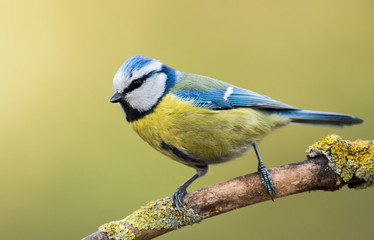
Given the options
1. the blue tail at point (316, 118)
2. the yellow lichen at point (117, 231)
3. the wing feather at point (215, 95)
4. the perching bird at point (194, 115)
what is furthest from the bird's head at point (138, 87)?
the blue tail at point (316, 118)

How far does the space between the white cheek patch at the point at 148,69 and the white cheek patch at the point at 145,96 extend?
1.9 inches

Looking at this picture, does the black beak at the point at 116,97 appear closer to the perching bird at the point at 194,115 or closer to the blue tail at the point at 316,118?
the perching bird at the point at 194,115

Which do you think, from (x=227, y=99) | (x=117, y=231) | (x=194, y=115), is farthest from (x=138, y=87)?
(x=117, y=231)

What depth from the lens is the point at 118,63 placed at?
3.34 metres

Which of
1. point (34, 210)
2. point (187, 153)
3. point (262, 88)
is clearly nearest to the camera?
point (187, 153)

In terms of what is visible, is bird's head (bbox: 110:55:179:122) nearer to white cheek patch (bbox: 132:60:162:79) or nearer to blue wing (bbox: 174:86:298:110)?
white cheek patch (bbox: 132:60:162:79)

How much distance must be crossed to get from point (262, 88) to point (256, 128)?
115 centimetres

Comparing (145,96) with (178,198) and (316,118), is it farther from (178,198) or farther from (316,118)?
(316,118)

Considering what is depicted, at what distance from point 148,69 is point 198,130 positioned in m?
0.45

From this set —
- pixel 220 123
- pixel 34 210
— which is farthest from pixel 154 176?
pixel 220 123

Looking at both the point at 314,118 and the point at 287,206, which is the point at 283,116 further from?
the point at 287,206

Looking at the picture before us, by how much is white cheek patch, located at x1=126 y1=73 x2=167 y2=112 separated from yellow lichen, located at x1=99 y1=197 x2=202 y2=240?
0.50 meters

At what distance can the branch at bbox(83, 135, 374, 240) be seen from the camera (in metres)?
1.89

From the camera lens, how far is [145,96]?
2.18 metres
